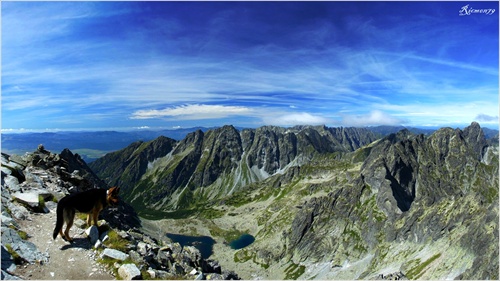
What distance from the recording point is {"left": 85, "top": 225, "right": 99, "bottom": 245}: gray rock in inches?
774

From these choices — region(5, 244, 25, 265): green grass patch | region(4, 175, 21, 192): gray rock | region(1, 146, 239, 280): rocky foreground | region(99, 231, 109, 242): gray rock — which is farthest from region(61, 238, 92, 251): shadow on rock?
region(4, 175, 21, 192): gray rock

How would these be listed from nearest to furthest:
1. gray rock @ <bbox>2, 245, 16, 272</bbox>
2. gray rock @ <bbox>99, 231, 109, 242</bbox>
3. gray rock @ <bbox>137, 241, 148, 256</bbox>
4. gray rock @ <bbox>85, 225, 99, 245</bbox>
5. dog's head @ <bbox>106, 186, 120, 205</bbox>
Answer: gray rock @ <bbox>2, 245, 16, 272</bbox> → gray rock @ <bbox>85, 225, 99, 245</bbox> → dog's head @ <bbox>106, 186, 120, 205</bbox> → gray rock @ <bbox>99, 231, 109, 242</bbox> → gray rock @ <bbox>137, 241, 148, 256</bbox>

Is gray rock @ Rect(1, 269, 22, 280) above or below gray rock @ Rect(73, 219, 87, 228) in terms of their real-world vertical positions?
below

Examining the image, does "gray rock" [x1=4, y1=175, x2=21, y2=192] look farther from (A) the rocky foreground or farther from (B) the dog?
(B) the dog

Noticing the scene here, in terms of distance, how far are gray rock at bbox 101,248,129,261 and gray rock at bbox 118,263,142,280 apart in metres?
1.09

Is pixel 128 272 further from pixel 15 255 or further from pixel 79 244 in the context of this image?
pixel 15 255

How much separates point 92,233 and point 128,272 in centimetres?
490

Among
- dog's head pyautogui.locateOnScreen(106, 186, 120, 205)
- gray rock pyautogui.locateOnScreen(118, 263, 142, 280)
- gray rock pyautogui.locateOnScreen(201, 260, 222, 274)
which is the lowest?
gray rock pyautogui.locateOnScreen(201, 260, 222, 274)

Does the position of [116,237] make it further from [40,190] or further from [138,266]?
[40,190]

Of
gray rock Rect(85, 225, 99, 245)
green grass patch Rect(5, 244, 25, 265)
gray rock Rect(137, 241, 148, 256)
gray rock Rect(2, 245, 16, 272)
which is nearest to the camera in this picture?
gray rock Rect(2, 245, 16, 272)

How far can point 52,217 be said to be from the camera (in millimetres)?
22766

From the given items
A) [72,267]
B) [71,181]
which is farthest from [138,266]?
[71,181]

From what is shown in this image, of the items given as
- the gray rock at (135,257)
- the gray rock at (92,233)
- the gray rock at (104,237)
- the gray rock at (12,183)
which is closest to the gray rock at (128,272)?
the gray rock at (135,257)

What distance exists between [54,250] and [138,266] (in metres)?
5.60
